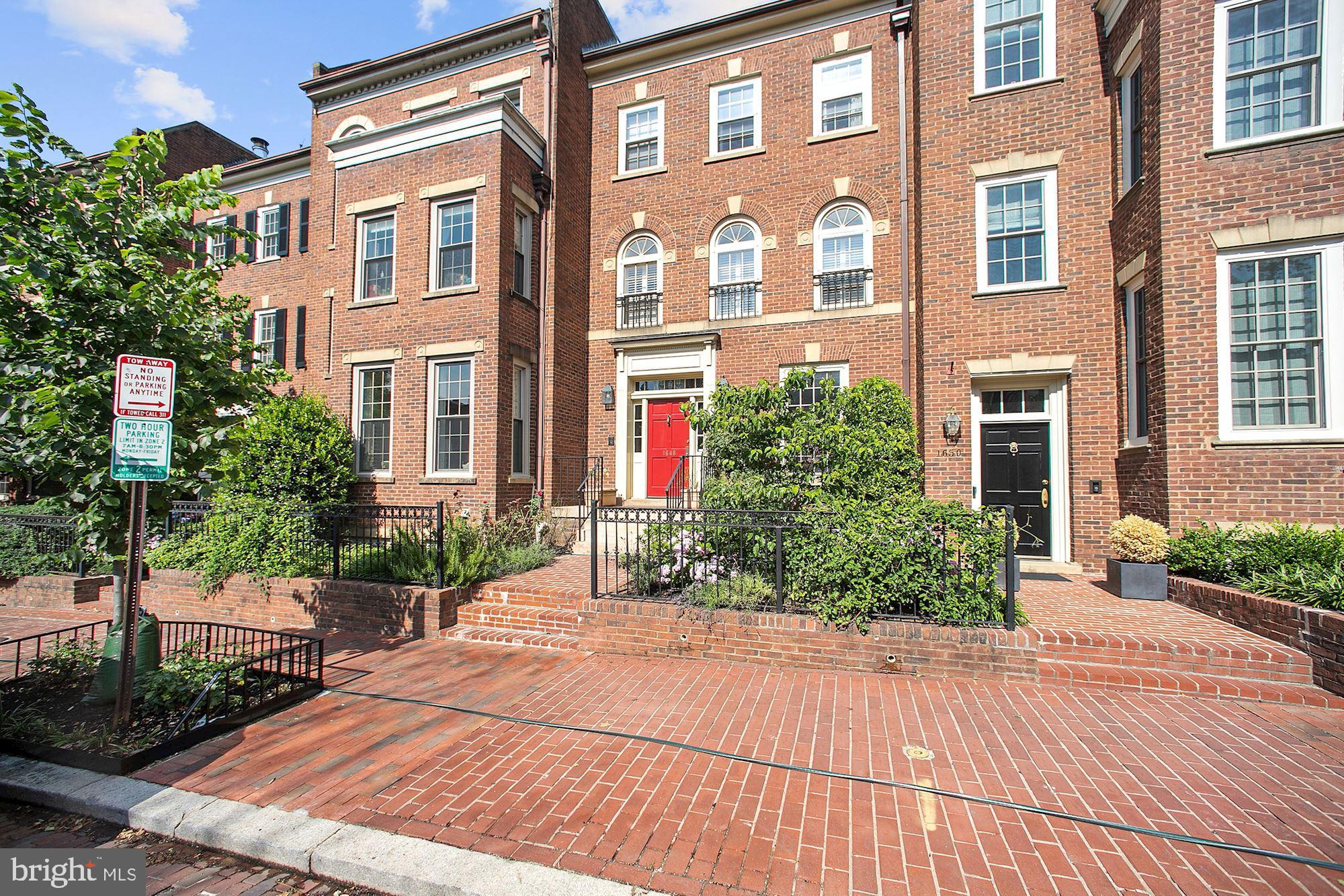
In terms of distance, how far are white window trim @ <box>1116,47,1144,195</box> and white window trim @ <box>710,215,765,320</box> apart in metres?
6.01

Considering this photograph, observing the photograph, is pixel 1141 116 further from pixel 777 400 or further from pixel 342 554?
pixel 342 554

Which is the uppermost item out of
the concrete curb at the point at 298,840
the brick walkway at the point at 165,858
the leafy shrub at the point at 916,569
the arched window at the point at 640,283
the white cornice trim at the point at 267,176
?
the white cornice trim at the point at 267,176

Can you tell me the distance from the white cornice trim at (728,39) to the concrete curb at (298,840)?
1457cm

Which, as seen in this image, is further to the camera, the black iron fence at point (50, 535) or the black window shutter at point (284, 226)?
the black window shutter at point (284, 226)

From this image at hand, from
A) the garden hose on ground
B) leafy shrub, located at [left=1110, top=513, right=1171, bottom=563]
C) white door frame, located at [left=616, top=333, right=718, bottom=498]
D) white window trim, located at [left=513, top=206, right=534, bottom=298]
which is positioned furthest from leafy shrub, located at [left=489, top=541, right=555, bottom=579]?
leafy shrub, located at [left=1110, top=513, right=1171, bottom=563]

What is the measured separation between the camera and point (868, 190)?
450 inches

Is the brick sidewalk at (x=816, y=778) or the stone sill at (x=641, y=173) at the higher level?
the stone sill at (x=641, y=173)

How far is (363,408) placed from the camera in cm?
1208

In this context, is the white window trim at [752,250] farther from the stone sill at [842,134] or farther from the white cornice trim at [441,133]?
the white cornice trim at [441,133]

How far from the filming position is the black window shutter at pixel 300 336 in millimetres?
14336

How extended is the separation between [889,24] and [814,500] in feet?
34.4

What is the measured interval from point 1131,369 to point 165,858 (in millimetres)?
11536

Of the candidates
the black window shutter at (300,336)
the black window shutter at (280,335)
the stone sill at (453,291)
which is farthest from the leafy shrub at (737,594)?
the black window shutter at (280,335)

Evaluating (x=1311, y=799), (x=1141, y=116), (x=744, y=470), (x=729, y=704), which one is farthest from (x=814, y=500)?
(x=1141, y=116)
